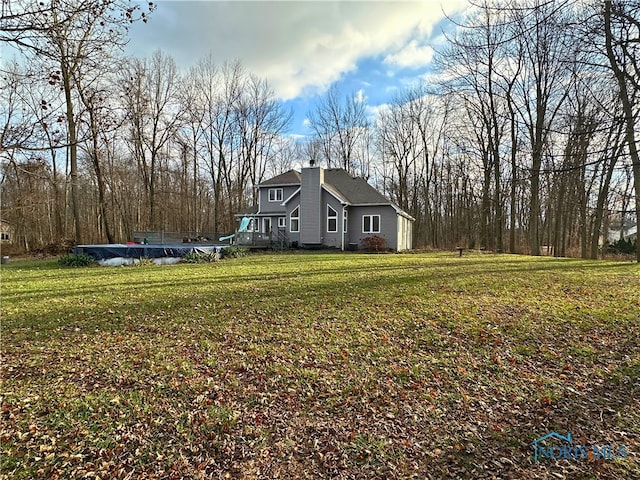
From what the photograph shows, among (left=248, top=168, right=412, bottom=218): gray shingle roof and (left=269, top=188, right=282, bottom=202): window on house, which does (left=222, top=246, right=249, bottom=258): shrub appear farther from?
(left=269, top=188, right=282, bottom=202): window on house

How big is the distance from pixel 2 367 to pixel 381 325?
4.85 meters

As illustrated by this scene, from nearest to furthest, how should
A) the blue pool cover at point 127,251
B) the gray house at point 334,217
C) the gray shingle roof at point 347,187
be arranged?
1. the blue pool cover at point 127,251
2. the gray house at point 334,217
3. the gray shingle roof at point 347,187

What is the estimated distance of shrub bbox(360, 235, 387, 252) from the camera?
21719 millimetres

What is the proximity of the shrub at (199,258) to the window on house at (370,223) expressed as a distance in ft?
36.6

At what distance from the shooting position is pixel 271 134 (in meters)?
34.3

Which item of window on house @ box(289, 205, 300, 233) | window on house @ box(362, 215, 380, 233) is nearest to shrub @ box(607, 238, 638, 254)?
window on house @ box(362, 215, 380, 233)

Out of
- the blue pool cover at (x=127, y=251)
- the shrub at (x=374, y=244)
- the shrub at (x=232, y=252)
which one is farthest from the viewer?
the shrub at (x=374, y=244)

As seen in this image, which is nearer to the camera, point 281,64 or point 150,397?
point 150,397

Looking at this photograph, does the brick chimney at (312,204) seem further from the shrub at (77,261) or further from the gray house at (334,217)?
the shrub at (77,261)

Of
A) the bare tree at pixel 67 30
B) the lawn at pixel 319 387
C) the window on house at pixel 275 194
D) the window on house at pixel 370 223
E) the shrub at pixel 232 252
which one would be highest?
the window on house at pixel 275 194

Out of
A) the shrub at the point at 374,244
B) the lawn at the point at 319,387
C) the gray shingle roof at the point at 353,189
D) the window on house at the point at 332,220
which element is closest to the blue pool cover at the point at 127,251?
the lawn at the point at 319,387

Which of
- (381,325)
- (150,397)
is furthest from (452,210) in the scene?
(150,397)

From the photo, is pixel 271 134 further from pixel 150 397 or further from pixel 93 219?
pixel 150 397

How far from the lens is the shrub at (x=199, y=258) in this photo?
14.6 meters
